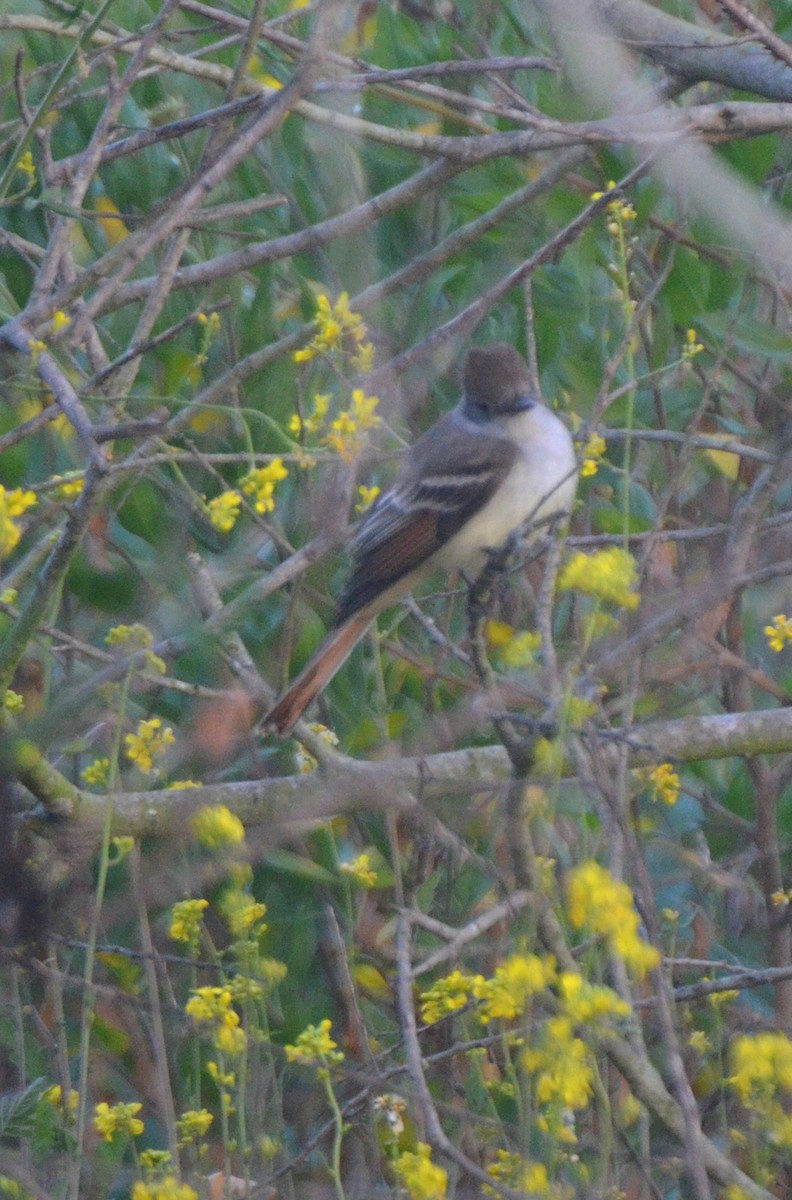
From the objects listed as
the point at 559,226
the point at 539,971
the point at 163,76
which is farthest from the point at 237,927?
the point at 163,76

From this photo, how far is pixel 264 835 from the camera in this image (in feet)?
12.1

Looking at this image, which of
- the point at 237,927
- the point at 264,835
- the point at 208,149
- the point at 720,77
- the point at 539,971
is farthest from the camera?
the point at 720,77

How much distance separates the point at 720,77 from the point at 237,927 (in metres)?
2.40

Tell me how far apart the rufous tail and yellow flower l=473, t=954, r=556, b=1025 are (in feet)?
3.86

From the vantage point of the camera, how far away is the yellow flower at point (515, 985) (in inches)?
92.4

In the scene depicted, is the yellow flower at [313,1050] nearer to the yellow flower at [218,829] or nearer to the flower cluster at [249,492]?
the yellow flower at [218,829]

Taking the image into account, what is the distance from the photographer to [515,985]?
2.39 metres

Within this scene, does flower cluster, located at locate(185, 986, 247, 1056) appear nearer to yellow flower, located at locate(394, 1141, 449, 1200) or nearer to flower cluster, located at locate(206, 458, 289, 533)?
yellow flower, located at locate(394, 1141, 449, 1200)

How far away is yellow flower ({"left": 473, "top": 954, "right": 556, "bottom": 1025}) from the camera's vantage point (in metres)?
2.35

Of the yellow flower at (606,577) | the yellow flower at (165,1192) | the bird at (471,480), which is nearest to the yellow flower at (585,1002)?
the yellow flower at (606,577)

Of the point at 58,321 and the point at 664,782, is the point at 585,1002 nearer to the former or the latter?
the point at 664,782

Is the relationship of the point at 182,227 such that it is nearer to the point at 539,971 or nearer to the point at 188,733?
the point at 188,733

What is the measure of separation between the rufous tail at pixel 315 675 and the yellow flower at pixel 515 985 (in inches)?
46.3

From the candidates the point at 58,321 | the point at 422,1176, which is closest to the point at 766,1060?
the point at 422,1176
